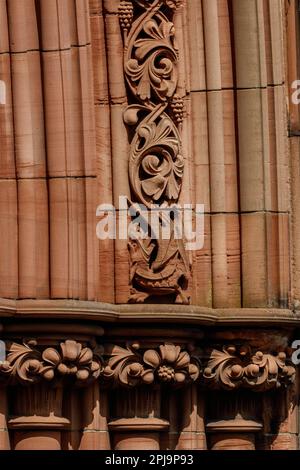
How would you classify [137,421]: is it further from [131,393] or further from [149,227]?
[149,227]

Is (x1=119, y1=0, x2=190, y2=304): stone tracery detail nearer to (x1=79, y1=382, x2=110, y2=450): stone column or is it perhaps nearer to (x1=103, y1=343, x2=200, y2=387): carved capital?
(x1=103, y1=343, x2=200, y2=387): carved capital

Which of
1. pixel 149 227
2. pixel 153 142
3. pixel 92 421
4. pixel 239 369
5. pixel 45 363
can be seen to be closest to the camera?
pixel 45 363

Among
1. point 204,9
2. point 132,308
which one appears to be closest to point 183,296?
point 132,308

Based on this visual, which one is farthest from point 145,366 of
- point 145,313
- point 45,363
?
point 45,363

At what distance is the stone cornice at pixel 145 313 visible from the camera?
2097 cm

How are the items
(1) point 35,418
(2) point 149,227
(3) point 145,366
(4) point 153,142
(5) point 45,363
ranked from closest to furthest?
(5) point 45,363, (1) point 35,418, (3) point 145,366, (2) point 149,227, (4) point 153,142

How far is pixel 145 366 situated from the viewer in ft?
70.7

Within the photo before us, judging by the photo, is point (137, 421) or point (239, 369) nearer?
point (137, 421)

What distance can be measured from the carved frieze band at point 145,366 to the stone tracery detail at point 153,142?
0.43m

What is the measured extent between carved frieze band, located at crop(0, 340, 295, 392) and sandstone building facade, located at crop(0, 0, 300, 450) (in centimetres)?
1

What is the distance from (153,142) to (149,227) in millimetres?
602

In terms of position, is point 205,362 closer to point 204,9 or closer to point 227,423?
point 227,423

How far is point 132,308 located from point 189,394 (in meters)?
0.80

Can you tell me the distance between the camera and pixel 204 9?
72.9 feet
